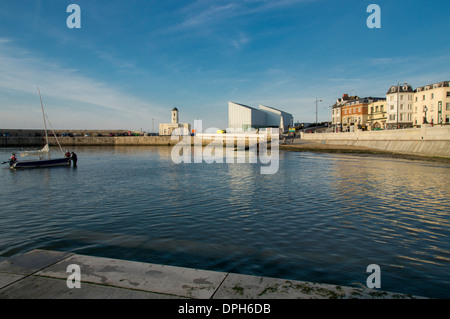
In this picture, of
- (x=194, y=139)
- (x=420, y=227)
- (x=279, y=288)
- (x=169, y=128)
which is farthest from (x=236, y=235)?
(x=169, y=128)

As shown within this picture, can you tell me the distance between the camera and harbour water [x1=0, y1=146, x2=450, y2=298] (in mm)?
7859

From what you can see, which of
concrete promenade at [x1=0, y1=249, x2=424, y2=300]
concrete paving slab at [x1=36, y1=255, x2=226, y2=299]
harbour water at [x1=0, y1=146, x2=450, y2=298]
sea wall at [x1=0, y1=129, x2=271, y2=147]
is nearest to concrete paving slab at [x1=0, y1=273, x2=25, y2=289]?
concrete promenade at [x1=0, y1=249, x2=424, y2=300]

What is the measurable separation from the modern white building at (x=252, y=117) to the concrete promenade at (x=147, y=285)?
144 metres

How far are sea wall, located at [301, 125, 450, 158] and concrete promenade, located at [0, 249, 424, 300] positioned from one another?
51.3 meters

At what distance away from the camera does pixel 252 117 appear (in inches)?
6122

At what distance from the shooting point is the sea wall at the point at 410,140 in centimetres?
4584

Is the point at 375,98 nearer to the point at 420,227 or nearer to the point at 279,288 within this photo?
the point at 420,227

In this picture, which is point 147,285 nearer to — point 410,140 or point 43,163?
point 43,163

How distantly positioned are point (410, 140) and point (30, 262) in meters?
62.6

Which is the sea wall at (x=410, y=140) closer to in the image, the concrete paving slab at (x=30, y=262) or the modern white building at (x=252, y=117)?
the concrete paving slab at (x=30, y=262)

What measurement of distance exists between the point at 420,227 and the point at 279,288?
31.5 ft

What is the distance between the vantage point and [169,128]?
17412 cm

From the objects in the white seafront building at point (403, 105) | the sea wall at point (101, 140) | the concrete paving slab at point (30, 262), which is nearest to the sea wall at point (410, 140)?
the white seafront building at point (403, 105)
